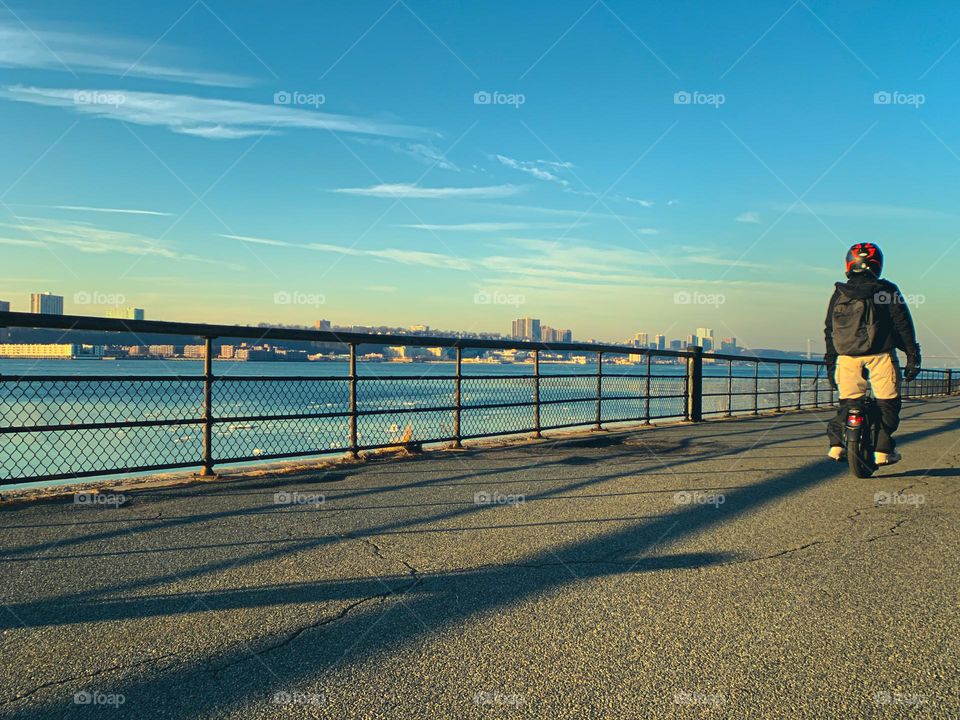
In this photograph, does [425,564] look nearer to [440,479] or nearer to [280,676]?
[280,676]

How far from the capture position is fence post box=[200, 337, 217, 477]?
7.16 meters

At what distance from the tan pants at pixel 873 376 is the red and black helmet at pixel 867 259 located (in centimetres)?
87

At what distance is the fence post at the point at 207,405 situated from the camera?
716cm

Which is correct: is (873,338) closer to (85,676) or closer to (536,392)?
(536,392)

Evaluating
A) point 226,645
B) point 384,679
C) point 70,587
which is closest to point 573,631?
point 384,679

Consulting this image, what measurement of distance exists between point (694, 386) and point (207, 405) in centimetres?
1067

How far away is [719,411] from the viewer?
16438 millimetres

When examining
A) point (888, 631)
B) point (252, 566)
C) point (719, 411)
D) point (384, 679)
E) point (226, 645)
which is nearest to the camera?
point (384, 679)

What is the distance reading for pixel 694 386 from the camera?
598 inches

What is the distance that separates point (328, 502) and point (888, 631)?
4105 mm

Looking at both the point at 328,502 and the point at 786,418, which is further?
the point at 786,418

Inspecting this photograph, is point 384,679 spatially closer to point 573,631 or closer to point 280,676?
point 280,676

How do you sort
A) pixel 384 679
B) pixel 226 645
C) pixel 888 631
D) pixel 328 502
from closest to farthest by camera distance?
pixel 384 679 < pixel 226 645 < pixel 888 631 < pixel 328 502

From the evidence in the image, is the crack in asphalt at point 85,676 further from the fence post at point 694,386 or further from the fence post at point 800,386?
the fence post at point 800,386
